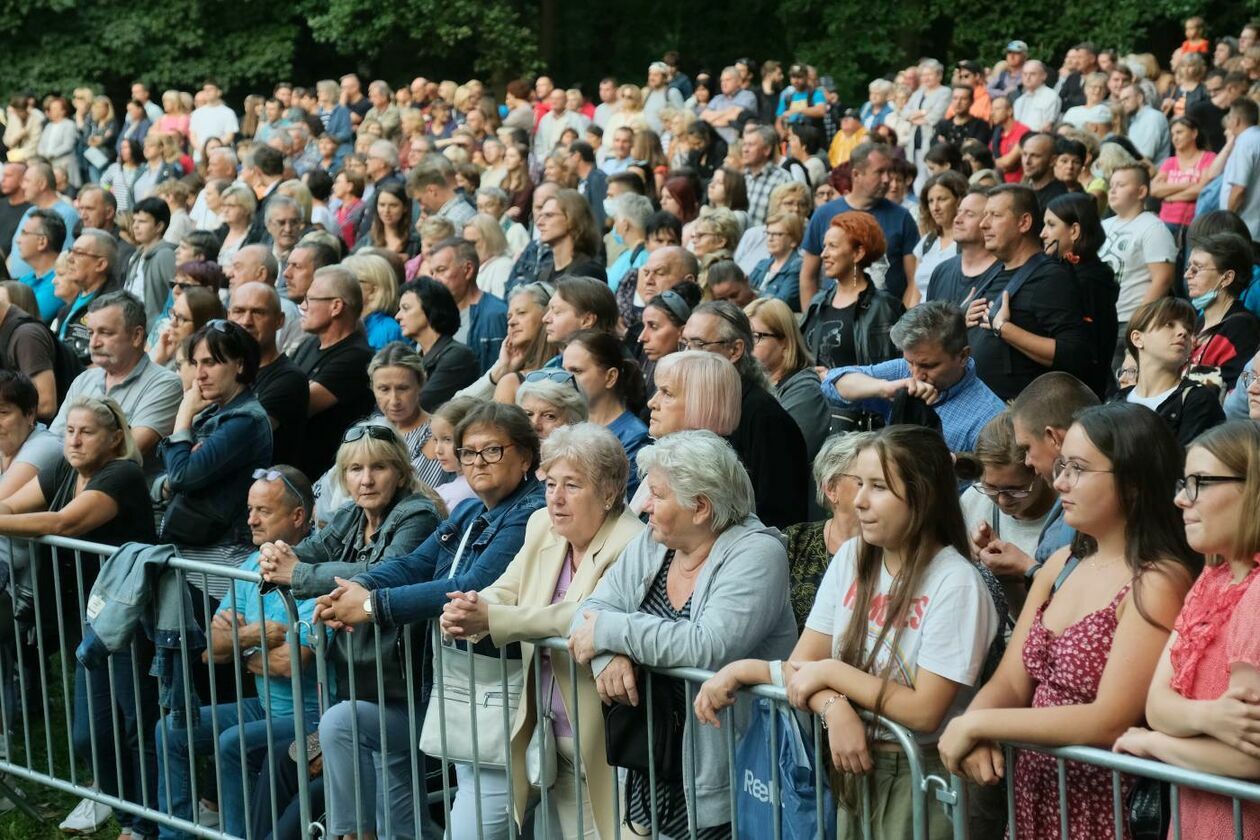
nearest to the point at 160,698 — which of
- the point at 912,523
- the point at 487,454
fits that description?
the point at 487,454

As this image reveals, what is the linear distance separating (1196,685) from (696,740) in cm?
142

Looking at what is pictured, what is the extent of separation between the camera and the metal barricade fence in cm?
567

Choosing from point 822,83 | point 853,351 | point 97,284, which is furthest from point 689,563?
point 822,83

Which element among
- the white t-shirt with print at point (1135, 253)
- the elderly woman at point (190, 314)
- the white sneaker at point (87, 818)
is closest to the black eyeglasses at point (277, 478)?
the white sneaker at point (87, 818)

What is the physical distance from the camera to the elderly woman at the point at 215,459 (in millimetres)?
6629

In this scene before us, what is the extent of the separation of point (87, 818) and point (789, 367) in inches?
128

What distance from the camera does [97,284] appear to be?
10.1 meters

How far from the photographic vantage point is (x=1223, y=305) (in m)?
7.08

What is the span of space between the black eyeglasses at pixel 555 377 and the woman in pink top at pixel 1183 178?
263 inches

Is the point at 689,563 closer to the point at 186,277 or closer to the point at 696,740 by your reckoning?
the point at 696,740

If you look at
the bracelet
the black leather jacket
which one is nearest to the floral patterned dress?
the bracelet

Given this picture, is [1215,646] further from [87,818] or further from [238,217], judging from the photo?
[238,217]

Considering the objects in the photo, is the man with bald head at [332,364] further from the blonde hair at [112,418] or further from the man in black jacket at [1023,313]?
the man in black jacket at [1023,313]

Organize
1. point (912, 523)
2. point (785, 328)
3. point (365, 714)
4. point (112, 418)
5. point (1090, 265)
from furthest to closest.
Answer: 1. point (1090, 265)
2. point (785, 328)
3. point (112, 418)
4. point (365, 714)
5. point (912, 523)
